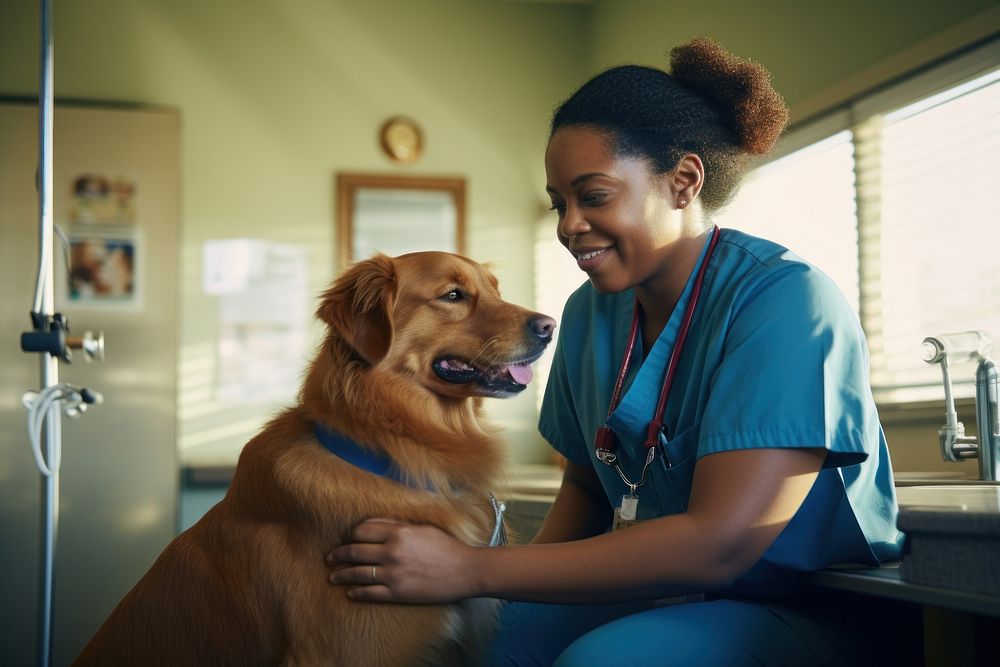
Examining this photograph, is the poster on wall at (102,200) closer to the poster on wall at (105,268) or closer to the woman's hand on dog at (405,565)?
the poster on wall at (105,268)

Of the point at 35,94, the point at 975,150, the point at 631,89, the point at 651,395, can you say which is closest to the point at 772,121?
the point at 631,89

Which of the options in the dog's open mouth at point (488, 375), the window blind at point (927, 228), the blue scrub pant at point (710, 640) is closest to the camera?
the blue scrub pant at point (710, 640)

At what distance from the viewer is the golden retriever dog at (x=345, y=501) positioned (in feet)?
4.24

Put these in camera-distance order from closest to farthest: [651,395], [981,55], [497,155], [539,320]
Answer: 1. [651,395]
2. [539,320]
3. [981,55]
4. [497,155]

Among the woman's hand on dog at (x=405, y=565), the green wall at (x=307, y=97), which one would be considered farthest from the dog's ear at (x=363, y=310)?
the green wall at (x=307, y=97)

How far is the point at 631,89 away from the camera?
141 centimetres

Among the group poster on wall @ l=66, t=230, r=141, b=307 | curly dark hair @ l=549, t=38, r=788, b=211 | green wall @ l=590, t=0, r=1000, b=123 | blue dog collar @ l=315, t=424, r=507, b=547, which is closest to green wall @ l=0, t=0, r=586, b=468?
poster on wall @ l=66, t=230, r=141, b=307

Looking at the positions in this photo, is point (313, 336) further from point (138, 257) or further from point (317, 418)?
point (317, 418)

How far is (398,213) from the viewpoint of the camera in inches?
170

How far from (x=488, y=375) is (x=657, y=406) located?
343 millimetres

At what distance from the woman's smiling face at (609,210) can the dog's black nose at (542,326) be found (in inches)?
8.6

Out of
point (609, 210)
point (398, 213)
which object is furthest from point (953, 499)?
point (398, 213)

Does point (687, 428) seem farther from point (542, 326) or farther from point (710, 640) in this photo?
point (542, 326)

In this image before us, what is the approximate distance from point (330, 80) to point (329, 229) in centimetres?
69
